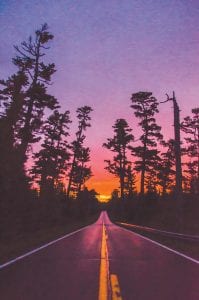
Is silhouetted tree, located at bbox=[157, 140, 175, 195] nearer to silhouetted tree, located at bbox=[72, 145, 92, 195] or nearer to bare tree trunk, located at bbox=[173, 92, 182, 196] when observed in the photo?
silhouetted tree, located at bbox=[72, 145, 92, 195]

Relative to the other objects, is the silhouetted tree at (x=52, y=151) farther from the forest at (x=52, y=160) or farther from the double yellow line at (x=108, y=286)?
the double yellow line at (x=108, y=286)

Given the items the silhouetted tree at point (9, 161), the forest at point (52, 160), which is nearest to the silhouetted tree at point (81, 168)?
the forest at point (52, 160)

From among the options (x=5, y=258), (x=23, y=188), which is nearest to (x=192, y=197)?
(x=23, y=188)

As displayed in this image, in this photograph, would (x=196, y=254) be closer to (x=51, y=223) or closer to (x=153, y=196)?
(x=51, y=223)

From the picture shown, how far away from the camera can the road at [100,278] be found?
28.4 feet

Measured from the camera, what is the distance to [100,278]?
1073 cm

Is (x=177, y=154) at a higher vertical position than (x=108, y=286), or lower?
higher

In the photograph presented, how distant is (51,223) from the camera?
48.4 meters

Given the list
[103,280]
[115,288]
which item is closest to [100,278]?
[103,280]

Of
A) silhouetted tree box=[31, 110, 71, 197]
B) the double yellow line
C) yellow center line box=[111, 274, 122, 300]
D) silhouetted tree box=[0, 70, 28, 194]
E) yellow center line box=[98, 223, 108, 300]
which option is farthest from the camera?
silhouetted tree box=[31, 110, 71, 197]

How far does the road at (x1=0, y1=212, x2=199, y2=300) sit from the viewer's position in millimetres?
8664

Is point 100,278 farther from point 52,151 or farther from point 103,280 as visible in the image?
point 52,151

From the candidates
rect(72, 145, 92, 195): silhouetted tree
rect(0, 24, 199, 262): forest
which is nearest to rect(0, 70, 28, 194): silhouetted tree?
rect(0, 24, 199, 262): forest

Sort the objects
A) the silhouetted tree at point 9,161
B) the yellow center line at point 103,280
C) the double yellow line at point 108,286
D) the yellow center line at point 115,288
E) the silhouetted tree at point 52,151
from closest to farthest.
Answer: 1. the yellow center line at point 115,288
2. the double yellow line at point 108,286
3. the yellow center line at point 103,280
4. the silhouetted tree at point 9,161
5. the silhouetted tree at point 52,151
